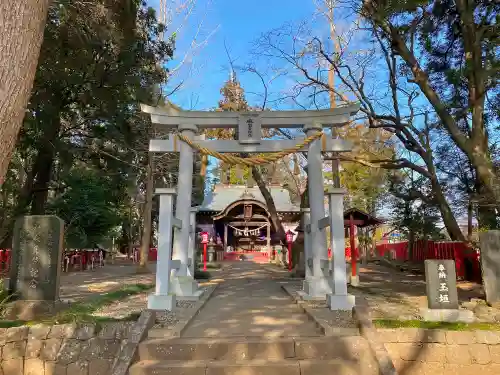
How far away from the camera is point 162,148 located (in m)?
7.57

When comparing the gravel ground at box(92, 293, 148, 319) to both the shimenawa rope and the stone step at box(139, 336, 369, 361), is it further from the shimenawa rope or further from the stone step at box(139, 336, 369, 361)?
the shimenawa rope

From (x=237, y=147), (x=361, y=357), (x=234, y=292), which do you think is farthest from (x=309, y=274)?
(x=361, y=357)

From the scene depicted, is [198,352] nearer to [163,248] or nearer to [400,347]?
[163,248]

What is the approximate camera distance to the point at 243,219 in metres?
25.0

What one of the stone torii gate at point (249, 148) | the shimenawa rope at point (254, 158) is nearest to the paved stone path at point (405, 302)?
the stone torii gate at point (249, 148)

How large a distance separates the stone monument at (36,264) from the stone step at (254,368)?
3054 millimetres

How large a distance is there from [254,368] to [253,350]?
303mm

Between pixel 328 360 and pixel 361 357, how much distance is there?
38 cm

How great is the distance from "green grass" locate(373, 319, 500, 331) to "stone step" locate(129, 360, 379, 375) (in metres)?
0.89

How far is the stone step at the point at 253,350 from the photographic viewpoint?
14.1ft

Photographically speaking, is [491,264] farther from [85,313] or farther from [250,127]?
[85,313]

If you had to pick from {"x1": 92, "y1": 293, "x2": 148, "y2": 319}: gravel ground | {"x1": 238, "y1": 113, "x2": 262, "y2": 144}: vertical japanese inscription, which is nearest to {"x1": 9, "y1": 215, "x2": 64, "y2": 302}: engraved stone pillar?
{"x1": 92, "y1": 293, "x2": 148, "y2": 319}: gravel ground

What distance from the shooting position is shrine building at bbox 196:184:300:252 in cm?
2409

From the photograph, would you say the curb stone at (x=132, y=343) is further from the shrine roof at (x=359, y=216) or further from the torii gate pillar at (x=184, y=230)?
the shrine roof at (x=359, y=216)
